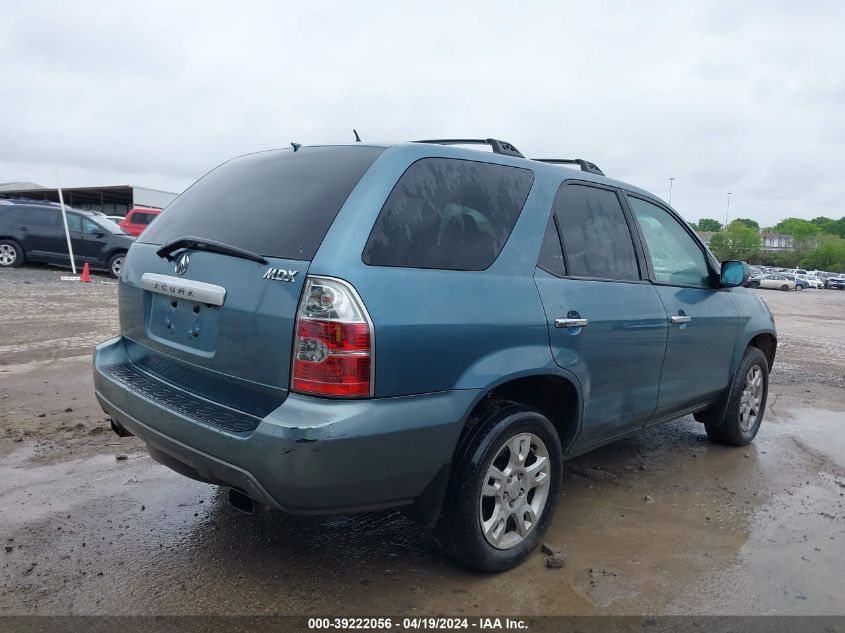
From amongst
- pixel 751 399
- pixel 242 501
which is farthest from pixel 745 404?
pixel 242 501

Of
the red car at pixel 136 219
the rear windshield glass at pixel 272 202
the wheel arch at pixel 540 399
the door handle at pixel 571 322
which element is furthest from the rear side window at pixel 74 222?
the door handle at pixel 571 322

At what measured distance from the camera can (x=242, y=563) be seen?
2.89 meters

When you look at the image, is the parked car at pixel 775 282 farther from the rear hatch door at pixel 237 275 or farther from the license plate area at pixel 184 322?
the license plate area at pixel 184 322

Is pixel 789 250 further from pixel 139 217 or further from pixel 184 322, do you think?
pixel 184 322

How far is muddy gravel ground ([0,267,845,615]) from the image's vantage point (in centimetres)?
268

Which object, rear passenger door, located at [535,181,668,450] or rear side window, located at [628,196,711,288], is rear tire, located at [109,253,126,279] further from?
rear passenger door, located at [535,181,668,450]

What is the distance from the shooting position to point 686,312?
399 centimetres

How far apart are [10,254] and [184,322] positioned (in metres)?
15.4

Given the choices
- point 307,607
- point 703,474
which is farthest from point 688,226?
point 307,607

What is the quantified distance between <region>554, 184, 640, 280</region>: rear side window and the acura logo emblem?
173 cm

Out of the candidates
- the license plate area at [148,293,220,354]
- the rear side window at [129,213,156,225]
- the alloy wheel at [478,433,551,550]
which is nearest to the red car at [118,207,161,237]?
the rear side window at [129,213,156,225]

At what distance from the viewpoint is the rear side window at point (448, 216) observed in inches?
100

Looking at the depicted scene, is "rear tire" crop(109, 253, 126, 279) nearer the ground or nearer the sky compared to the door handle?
nearer the ground

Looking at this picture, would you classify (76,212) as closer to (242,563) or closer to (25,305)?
(25,305)
